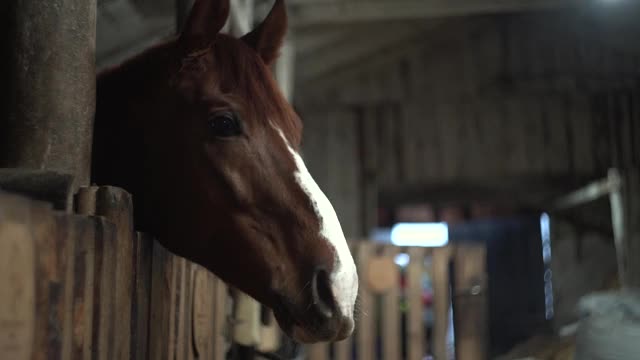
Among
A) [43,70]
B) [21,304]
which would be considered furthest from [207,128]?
[21,304]

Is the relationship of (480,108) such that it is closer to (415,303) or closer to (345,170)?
(345,170)

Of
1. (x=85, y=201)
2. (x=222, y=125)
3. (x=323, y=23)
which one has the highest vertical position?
(x=323, y=23)

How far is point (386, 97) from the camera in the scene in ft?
32.4

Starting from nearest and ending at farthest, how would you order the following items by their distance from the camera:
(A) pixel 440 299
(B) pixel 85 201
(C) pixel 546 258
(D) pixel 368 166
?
(B) pixel 85 201 < (A) pixel 440 299 < (D) pixel 368 166 < (C) pixel 546 258

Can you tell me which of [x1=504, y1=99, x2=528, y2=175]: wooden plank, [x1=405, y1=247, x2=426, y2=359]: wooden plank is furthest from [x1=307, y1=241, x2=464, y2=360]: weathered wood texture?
[x1=504, y1=99, x2=528, y2=175]: wooden plank

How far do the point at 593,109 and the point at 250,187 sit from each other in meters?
8.48

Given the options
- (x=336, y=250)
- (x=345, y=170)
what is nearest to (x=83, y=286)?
(x=336, y=250)

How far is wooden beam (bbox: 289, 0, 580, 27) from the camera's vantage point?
6387 mm

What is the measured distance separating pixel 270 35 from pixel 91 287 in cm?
134

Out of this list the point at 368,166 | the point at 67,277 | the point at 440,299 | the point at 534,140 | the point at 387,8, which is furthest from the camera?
the point at 368,166

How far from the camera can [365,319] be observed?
4863 millimetres

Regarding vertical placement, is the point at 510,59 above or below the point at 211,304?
above

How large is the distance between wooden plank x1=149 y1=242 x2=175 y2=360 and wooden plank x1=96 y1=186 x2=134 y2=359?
26 cm

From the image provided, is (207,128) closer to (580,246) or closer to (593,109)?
(593,109)
